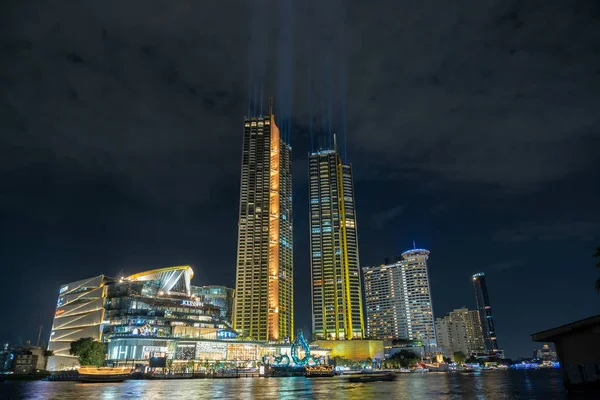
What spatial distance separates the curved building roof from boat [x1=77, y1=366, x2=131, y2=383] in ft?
255

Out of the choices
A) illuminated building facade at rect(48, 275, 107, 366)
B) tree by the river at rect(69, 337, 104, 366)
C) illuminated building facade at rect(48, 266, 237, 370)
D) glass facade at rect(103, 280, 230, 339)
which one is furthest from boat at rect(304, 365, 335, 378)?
illuminated building facade at rect(48, 275, 107, 366)

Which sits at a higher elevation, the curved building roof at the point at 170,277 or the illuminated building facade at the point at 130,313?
the curved building roof at the point at 170,277

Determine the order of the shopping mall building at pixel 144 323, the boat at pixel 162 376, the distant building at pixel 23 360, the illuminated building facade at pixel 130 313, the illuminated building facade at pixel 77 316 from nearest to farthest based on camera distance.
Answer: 1. the boat at pixel 162 376
2. the distant building at pixel 23 360
3. the shopping mall building at pixel 144 323
4. the illuminated building facade at pixel 130 313
5. the illuminated building facade at pixel 77 316

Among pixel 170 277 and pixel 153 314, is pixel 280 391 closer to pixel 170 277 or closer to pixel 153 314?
pixel 153 314

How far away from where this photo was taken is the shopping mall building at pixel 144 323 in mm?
150500

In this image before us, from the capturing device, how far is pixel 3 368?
500 ft

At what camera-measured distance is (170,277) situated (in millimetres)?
192375

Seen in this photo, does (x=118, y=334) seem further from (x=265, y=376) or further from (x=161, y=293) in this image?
(x=265, y=376)

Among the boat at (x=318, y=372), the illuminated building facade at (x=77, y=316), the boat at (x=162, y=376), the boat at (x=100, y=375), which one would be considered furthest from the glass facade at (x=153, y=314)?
the boat at (x=318, y=372)

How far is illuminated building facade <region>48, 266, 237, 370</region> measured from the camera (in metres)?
163

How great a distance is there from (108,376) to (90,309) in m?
79.6

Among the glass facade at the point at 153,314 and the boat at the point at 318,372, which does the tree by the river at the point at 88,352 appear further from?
the boat at the point at 318,372

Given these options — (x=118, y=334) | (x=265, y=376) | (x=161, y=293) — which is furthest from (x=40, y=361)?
(x=265, y=376)

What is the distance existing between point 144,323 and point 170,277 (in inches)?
1371
